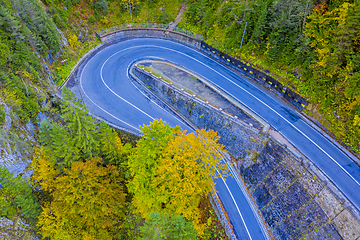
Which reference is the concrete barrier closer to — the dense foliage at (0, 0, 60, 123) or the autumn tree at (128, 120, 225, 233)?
the dense foliage at (0, 0, 60, 123)

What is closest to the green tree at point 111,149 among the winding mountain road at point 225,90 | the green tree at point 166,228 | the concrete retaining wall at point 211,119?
the winding mountain road at point 225,90

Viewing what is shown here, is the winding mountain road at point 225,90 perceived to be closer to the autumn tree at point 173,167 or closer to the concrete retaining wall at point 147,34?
the concrete retaining wall at point 147,34

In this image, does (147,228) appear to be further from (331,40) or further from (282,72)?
(331,40)

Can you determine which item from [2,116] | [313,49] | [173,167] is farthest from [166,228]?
[313,49]

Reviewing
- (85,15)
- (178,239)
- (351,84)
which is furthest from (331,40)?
(85,15)

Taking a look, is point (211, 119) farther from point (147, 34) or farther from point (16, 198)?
point (147, 34)
